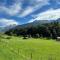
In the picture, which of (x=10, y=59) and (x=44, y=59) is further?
(x=44, y=59)

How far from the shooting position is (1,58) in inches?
1187

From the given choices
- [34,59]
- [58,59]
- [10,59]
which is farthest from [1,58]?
[58,59]

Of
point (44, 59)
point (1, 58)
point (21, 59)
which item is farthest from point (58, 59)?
point (1, 58)

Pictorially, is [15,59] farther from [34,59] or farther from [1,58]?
[34,59]

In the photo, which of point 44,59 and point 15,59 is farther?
point 44,59

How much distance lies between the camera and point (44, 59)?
113ft

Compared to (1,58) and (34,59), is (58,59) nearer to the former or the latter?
(34,59)

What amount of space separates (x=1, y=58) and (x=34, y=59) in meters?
6.72

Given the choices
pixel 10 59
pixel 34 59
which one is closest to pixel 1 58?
pixel 10 59

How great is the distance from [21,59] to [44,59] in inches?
209

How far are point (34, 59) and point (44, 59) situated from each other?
1.91 metres

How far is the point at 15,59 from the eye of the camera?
3078cm

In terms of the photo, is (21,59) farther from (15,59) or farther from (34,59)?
(34,59)

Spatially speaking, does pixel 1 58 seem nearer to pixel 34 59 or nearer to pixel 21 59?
pixel 21 59
